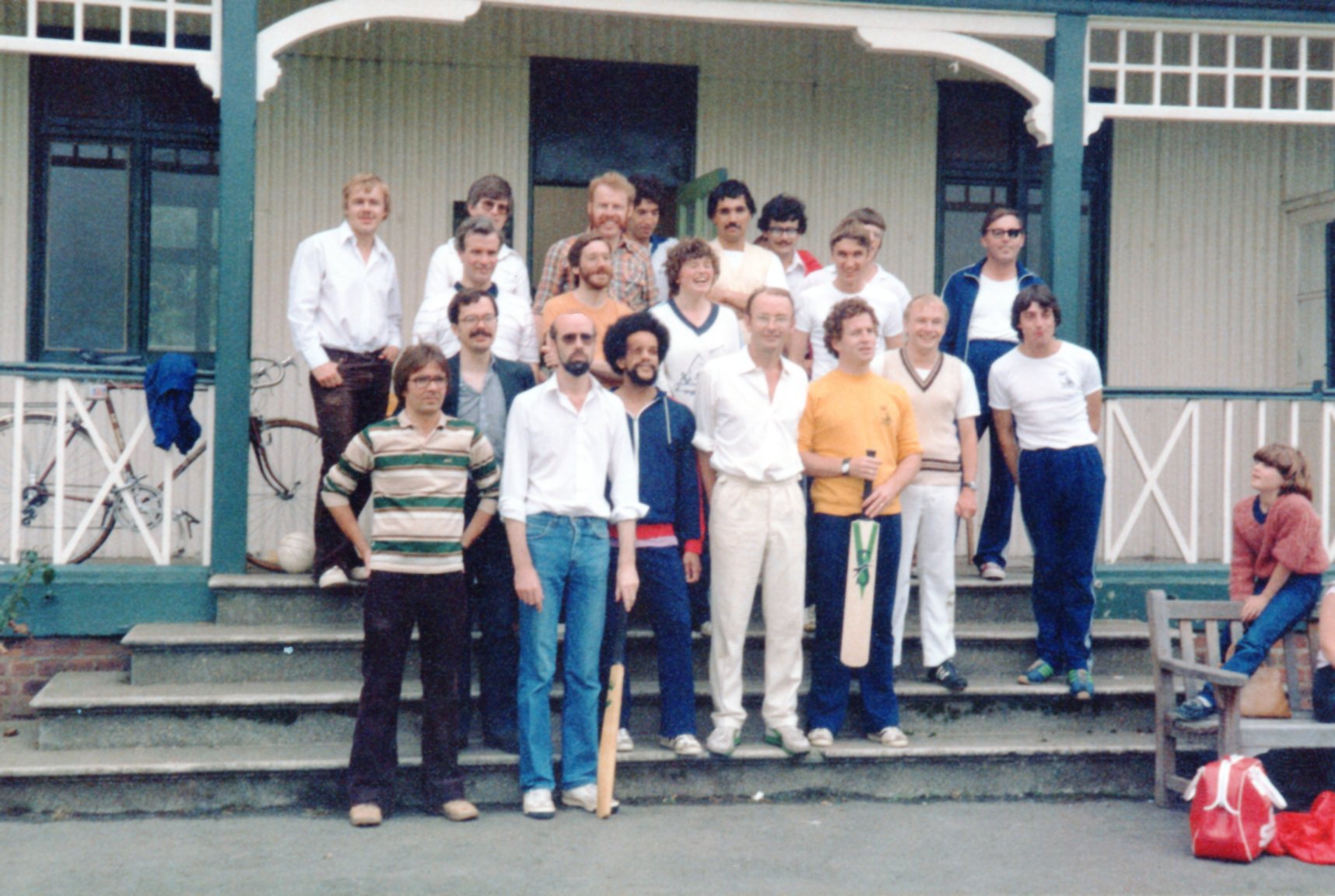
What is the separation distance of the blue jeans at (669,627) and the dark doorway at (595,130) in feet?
11.4

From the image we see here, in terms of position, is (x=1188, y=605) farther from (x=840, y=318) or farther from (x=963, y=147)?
(x=963, y=147)

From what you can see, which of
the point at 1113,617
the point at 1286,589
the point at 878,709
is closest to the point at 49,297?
the point at 878,709

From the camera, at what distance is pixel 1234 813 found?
18.4ft

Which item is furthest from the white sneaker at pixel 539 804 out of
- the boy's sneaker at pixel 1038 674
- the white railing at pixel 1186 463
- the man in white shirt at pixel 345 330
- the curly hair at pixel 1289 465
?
the white railing at pixel 1186 463

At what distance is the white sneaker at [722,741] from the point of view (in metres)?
6.25

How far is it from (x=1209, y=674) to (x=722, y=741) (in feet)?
6.64

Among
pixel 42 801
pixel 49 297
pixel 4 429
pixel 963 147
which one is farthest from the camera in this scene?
pixel 963 147

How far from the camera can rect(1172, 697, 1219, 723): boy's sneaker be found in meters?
6.30

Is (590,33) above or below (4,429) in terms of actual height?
above

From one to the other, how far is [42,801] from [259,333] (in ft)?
11.6

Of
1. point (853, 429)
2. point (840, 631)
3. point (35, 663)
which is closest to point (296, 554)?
point (35, 663)

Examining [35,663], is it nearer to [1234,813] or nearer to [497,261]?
[497,261]

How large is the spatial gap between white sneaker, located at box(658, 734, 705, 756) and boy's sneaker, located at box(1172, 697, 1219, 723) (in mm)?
2061

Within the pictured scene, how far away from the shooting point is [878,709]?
654 cm
